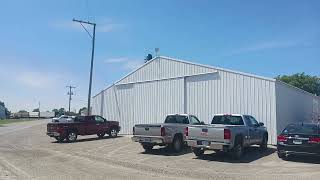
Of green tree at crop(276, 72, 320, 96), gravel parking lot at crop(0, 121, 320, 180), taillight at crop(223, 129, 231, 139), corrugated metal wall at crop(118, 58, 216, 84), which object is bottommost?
gravel parking lot at crop(0, 121, 320, 180)

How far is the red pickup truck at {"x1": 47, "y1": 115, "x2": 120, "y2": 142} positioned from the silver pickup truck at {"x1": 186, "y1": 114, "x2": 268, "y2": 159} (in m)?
12.7

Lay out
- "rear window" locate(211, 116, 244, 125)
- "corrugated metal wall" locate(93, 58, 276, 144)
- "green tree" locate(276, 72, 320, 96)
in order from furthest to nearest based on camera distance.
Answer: "green tree" locate(276, 72, 320, 96), "corrugated metal wall" locate(93, 58, 276, 144), "rear window" locate(211, 116, 244, 125)

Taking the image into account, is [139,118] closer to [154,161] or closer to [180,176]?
[154,161]

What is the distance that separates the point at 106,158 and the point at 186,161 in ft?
11.9

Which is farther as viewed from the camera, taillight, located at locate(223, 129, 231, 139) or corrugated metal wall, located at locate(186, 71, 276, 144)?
corrugated metal wall, located at locate(186, 71, 276, 144)

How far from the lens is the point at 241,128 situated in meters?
18.9

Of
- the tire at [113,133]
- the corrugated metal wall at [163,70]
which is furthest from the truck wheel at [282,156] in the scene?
the tire at [113,133]

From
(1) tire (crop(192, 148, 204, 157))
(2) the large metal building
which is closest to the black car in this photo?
(1) tire (crop(192, 148, 204, 157))

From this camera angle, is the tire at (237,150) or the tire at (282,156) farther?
the tire at (282,156)

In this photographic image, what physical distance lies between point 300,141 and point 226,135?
287cm

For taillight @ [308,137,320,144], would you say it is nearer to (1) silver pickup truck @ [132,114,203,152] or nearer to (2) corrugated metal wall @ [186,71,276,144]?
(2) corrugated metal wall @ [186,71,276,144]

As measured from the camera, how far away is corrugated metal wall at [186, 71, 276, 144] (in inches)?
919

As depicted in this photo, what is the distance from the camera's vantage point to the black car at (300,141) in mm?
17156

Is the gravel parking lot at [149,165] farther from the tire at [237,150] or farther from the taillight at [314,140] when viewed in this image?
the taillight at [314,140]
